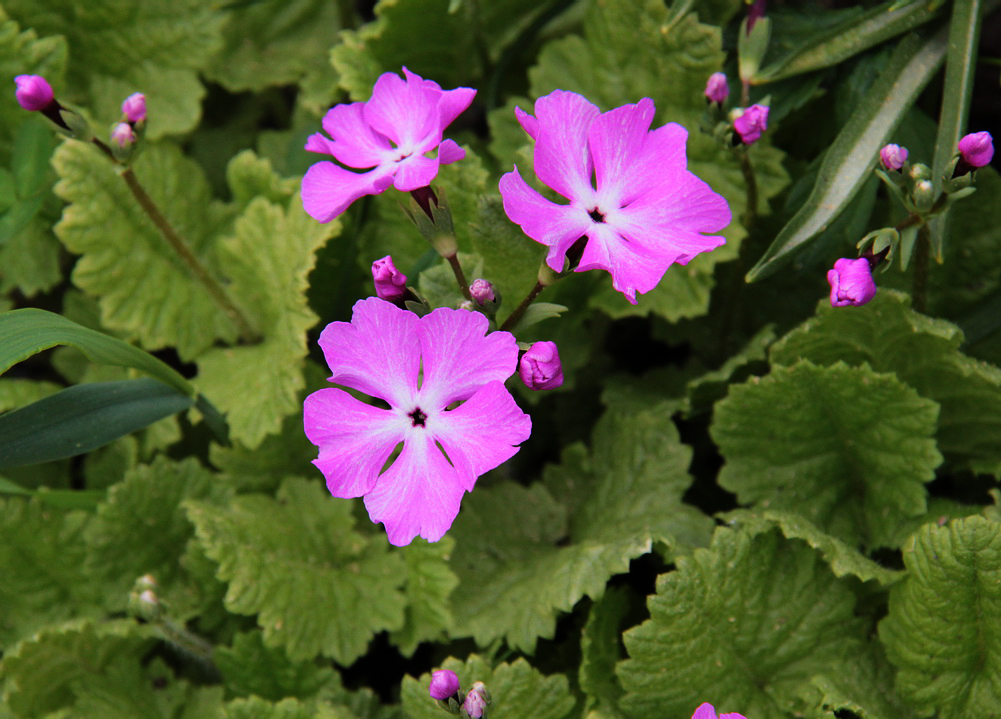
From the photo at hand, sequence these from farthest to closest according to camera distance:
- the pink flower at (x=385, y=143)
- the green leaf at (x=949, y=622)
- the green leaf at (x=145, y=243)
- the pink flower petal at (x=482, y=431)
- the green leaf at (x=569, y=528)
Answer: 1. the green leaf at (x=145, y=243)
2. the green leaf at (x=569, y=528)
3. the green leaf at (x=949, y=622)
4. the pink flower at (x=385, y=143)
5. the pink flower petal at (x=482, y=431)

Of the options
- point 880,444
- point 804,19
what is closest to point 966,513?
point 880,444

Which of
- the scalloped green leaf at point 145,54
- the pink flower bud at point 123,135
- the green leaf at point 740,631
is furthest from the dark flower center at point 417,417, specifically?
the scalloped green leaf at point 145,54

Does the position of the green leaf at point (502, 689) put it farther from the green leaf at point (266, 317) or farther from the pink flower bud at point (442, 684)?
the green leaf at point (266, 317)

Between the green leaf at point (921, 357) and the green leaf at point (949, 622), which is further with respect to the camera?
the green leaf at point (921, 357)

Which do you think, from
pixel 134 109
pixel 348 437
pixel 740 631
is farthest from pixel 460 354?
pixel 134 109

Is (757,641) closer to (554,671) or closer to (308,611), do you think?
(554,671)

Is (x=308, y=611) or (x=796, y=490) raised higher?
(x=796, y=490)

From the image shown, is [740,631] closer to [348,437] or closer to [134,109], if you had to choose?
[348,437]
